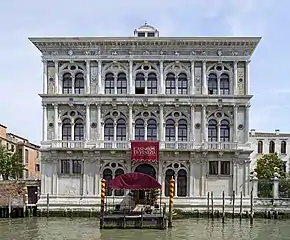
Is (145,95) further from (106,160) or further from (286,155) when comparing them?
(286,155)

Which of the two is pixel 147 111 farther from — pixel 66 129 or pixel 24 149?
pixel 24 149

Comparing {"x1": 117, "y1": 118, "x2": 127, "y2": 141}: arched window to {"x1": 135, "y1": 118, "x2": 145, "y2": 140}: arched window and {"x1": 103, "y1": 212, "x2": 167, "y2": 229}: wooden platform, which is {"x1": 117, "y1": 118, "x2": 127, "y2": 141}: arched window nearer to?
{"x1": 135, "y1": 118, "x2": 145, "y2": 140}: arched window

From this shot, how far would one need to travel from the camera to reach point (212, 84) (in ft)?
114

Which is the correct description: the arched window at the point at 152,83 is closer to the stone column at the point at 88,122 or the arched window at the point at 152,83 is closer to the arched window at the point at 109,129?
the arched window at the point at 109,129

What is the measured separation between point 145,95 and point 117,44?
3.27 meters

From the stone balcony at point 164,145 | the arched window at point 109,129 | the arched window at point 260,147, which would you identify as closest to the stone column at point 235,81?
the stone balcony at point 164,145

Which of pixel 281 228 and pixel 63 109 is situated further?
pixel 63 109

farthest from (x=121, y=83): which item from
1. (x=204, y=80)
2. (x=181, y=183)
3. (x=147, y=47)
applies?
(x=181, y=183)

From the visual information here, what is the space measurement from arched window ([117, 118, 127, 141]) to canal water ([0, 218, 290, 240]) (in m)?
5.71

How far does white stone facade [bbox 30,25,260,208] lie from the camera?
112 ft

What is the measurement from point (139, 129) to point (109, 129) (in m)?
1.69

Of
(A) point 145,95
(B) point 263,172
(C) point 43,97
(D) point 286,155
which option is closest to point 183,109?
(A) point 145,95

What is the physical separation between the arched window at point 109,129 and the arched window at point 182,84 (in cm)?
423

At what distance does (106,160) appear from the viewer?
3434cm
